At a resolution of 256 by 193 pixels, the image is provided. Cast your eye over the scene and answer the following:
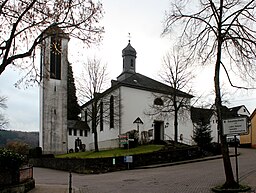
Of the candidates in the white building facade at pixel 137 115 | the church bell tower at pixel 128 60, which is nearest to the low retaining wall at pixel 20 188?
the white building facade at pixel 137 115

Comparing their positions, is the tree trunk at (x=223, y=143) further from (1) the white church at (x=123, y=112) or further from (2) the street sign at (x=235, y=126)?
(1) the white church at (x=123, y=112)

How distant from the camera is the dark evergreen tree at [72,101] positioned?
225 feet

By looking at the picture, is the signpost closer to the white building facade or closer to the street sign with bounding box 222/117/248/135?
the street sign with bounding box 222/117/248/135

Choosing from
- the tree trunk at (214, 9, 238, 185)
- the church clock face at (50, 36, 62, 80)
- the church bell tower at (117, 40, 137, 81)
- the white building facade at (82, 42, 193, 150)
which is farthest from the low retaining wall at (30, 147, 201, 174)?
the church bell tower at (117, 40, 137, 81)

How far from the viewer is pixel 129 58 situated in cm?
5738

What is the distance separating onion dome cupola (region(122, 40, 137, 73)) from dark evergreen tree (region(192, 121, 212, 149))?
19.7 m

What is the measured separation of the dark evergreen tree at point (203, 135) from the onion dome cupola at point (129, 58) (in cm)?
1971

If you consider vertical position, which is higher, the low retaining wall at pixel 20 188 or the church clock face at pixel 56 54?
the church clock face at pixel 56 54

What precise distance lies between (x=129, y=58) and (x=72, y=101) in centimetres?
1733

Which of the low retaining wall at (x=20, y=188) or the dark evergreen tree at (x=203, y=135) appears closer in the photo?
the low retaining wall at (x=20, y=188)

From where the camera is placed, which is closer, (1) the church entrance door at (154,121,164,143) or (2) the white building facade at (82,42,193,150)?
(2) the white building facade at (82,42,193,150)

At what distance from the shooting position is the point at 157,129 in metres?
49.5

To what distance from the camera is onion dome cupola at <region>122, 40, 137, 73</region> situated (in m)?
57.1

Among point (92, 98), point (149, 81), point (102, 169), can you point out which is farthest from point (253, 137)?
point (102, 169)
